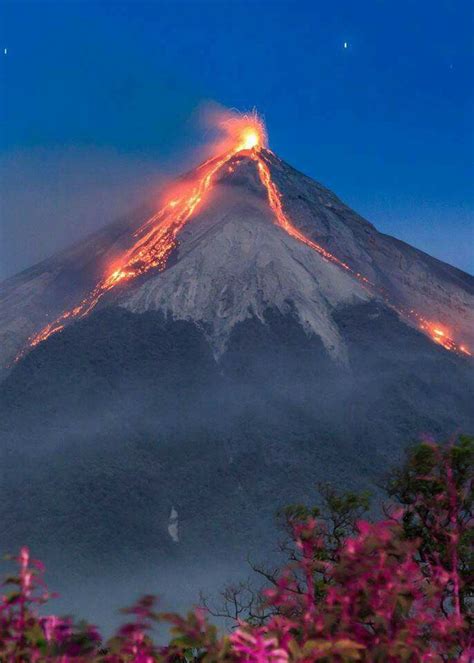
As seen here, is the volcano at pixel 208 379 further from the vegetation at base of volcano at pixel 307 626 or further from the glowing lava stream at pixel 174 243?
the vegetation at base of volcano at pixel 307 626

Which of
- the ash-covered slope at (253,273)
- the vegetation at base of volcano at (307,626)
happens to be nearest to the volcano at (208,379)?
the ash-covered slope at (253,273)

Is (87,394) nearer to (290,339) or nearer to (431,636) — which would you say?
(290,339)

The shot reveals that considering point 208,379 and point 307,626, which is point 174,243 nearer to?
point 208,379

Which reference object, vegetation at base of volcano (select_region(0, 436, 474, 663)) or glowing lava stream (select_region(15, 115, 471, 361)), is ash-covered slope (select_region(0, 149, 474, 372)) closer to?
glowing lava stream (select_region(15, 115, 471, 361))

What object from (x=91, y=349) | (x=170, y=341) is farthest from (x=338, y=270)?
(x=91, y=349)

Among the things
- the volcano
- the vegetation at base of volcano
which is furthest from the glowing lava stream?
the vegetation at base of volcano

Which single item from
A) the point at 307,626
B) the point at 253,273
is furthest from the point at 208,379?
the point at 307,626
